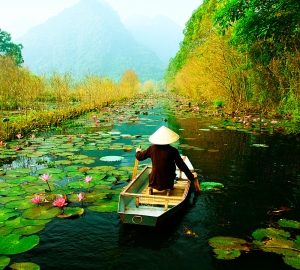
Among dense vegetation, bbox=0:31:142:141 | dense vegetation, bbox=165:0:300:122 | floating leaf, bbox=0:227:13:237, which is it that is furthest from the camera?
dense vegetation, bbox=0:31:142:141

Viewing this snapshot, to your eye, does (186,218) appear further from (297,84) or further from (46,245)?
(297,84)

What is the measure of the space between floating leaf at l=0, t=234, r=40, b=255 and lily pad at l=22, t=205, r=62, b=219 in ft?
1.49

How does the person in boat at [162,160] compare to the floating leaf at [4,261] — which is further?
the person in boat at [162,160]

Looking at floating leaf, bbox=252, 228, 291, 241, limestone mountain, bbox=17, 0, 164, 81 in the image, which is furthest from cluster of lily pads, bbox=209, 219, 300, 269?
limestone mountain, bbox=17, 0, 164, 81

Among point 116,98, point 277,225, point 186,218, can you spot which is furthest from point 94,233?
point 116,98

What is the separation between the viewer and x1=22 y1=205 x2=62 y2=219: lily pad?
3.52 m

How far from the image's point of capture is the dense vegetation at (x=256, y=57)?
29.8 feet

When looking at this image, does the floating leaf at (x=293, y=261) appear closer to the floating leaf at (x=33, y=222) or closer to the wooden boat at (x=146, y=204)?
the wooden boat at (x=146, y=204)

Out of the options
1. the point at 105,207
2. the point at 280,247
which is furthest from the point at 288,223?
the point at 105,207

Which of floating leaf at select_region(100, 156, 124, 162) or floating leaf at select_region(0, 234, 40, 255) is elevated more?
floating leaf at select_region(100, 156, 124, 162)

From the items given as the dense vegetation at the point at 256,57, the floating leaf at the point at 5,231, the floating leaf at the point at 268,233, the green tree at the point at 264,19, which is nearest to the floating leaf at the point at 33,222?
the floating leaf at the point at 5,231

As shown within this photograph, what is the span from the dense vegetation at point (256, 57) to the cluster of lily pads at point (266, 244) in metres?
6.68

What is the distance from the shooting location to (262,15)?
357 inches

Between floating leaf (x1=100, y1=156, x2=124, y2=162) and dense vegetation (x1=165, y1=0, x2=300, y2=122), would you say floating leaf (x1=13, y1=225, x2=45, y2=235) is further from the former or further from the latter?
dense vegetation (x1=165, y1=0, x2=300, y2=122)
